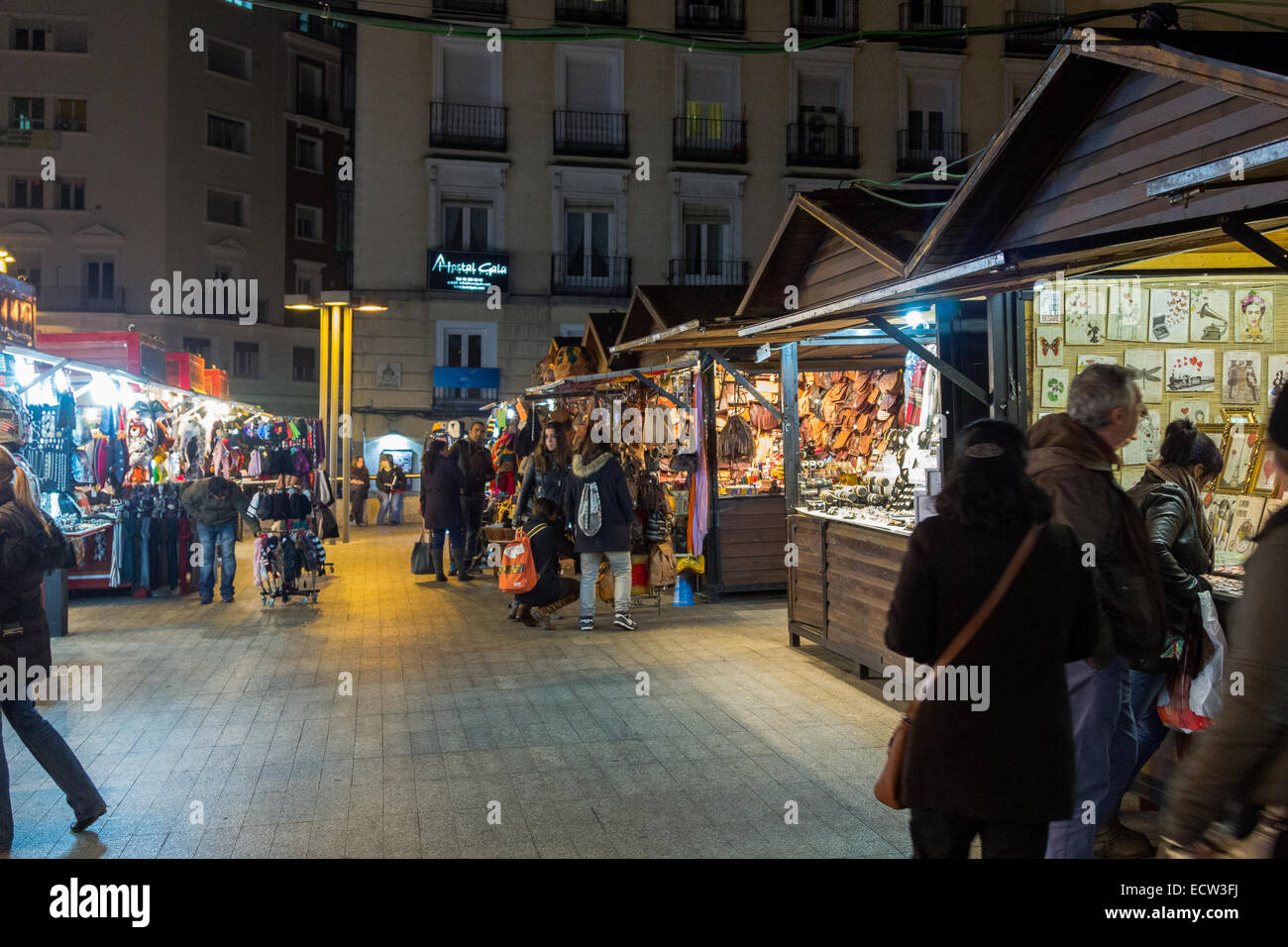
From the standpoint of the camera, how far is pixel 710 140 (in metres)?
27.9

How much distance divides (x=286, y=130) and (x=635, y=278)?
18.0m

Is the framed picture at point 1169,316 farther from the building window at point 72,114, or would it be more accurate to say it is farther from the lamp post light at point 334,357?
the building window at point 72,114

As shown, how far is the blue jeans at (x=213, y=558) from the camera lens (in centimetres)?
1173

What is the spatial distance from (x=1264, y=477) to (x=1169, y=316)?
3.83 feet

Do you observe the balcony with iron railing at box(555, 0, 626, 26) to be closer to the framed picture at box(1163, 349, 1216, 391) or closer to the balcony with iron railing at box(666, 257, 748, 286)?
the balcony with iron railing at box(666, 257, 748, 286)

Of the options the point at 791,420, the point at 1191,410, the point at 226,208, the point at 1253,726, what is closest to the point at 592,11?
the point at 226,208

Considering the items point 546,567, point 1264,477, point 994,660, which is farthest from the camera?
point 546,567

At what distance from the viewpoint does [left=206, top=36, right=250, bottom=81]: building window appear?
3372 centimetres

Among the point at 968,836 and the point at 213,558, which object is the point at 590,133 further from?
the point at 968,836

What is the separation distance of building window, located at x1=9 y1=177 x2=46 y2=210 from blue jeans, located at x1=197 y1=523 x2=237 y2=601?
86.9 ft

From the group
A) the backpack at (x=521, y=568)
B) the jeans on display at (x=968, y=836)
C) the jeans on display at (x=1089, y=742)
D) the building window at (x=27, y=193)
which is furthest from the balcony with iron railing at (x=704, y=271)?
the jeans on display at (x=968, y=836)

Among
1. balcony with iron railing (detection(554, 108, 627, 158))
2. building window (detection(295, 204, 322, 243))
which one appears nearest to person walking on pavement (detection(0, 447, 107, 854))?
balcony with iron railing (detection(554, 108, 627, 158))
